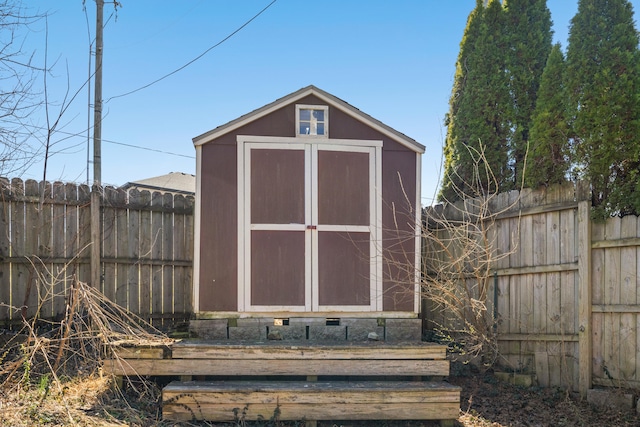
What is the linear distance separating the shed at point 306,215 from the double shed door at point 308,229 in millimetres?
12

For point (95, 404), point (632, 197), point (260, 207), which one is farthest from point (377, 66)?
point (95, 404)

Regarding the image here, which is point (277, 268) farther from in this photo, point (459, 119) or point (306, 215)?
point (459, 119)

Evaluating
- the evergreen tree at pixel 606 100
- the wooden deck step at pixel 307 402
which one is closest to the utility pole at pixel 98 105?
the wooden deck step at pixel 307 402

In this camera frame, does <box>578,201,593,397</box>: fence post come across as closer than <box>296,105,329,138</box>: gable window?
Yes

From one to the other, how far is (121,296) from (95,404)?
2.43m

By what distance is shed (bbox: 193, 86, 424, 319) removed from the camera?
220 inches

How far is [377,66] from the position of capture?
29.0 ft

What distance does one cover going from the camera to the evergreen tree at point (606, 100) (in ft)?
15.4

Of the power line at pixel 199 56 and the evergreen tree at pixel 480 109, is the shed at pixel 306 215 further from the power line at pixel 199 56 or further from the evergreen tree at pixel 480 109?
the power line at pixel 199 56

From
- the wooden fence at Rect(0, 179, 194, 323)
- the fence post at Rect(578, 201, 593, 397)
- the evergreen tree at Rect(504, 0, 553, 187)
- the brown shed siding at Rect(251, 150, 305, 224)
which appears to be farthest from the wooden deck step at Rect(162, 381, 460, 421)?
the evergreen tree at Rect(504, 0, 553, 187)

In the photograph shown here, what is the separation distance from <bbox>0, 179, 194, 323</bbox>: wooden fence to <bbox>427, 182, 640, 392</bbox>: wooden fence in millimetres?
4468

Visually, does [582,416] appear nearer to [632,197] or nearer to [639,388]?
[639,388]

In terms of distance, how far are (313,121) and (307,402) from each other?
323 centimetres

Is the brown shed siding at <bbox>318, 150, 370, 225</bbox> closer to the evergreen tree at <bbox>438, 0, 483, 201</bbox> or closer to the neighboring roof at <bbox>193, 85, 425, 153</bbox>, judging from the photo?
the neighboring roof at <bbox>193, 85, 425, 153</bbox>
